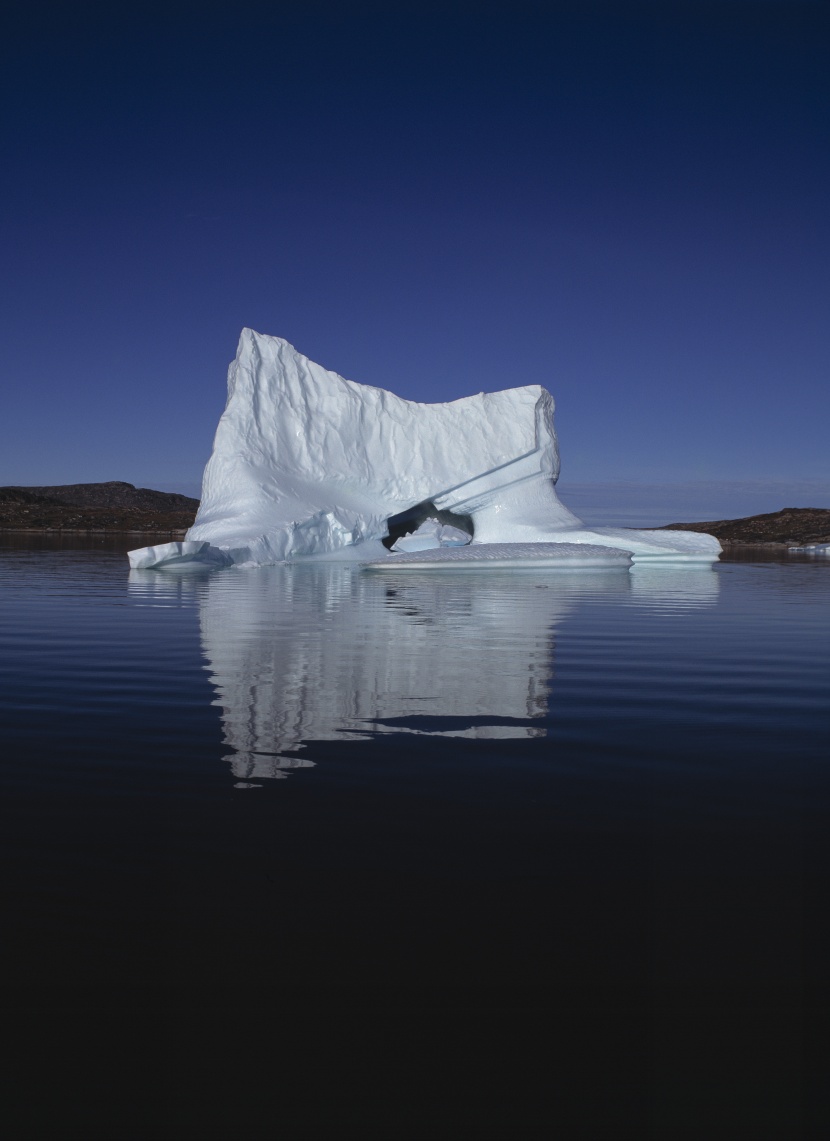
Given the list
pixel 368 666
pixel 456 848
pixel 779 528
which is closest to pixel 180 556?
Answer: pixel 368 666

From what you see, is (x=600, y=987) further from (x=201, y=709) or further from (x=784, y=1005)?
(x=201, y=709)

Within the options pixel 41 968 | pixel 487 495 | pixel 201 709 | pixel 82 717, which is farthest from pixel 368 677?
pixel 487 495

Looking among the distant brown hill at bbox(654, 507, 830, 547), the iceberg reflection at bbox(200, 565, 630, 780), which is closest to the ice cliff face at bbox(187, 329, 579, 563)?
the iceberg reflection at bbox(200, 565, 630, 780)

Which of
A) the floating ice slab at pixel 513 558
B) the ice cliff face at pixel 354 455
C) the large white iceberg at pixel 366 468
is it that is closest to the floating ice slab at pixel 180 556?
the large white iceberg at pixel 366 468

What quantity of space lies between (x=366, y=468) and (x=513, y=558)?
692 centimetres

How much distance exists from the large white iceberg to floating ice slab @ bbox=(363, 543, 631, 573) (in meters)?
1.11

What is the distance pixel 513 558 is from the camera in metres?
18.8

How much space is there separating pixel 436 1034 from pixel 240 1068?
0.38 m

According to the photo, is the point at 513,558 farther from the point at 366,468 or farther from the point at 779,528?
the point at 779,528

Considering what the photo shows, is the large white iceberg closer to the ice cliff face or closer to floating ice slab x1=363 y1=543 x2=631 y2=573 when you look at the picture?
the ice cliff face

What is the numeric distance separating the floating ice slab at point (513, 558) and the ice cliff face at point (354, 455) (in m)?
3.29

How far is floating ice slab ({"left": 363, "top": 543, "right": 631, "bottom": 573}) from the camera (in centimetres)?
1872

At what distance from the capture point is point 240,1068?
1.62m

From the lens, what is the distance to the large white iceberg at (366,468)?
2164 cm
